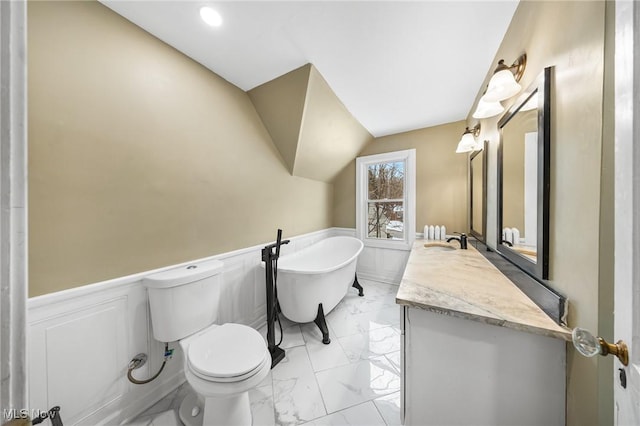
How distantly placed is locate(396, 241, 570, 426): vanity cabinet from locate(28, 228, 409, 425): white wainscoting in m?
1.53

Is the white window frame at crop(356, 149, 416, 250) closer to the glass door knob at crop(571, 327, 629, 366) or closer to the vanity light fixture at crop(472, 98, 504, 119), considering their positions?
the vanity light fixture at crop(472, 98, 504, 119)

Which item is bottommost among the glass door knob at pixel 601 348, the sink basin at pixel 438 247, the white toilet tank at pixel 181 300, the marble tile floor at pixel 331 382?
the marble tile floor at pixel 331 382

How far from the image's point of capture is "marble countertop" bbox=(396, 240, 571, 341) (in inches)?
31.3

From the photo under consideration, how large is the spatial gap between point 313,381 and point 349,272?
110 centimetres

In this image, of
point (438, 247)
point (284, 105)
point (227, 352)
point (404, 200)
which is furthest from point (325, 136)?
point (227, 352)

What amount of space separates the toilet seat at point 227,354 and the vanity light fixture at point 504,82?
190 cm

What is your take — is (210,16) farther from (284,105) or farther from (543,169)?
(543,169)

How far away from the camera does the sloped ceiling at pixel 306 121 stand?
1.80 m

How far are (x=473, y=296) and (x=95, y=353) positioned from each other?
6.57 ft

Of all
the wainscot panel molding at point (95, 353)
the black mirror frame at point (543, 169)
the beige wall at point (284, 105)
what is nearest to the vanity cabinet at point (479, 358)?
the black mirror frame at point (543, 169)

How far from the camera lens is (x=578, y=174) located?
0.71 m

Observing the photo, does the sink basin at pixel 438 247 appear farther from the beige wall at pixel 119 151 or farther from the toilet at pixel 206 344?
the beige wall at pixel 119 151

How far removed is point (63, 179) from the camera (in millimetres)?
996

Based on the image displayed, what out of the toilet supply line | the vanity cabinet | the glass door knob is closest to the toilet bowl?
the toilet supply line
